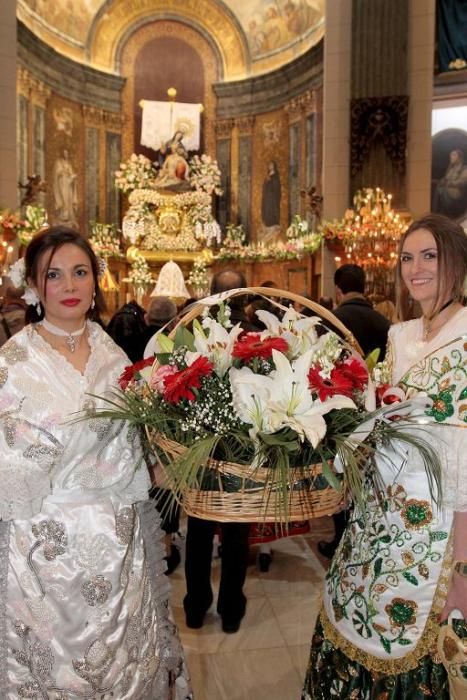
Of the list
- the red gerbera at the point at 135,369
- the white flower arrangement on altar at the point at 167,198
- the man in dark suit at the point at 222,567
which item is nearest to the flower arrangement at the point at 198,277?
the white flower arrangement on altar at the point at 167,198

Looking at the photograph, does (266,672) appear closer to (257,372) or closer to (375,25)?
(257,372)

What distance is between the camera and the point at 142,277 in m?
14.6

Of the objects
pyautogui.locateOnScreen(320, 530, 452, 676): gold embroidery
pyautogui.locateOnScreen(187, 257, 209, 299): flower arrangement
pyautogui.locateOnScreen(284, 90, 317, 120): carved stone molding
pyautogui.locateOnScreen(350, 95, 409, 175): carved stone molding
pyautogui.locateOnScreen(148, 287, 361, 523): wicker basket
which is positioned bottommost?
pyautogui.locateOnScreen(320, 530, 452, 676): gold embroidery

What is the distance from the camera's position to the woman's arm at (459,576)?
1583 mm

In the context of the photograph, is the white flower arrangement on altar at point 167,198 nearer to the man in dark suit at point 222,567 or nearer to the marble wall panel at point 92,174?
the marble wall panel at point 92,174

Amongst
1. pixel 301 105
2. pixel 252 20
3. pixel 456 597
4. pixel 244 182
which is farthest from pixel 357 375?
pixel 252 20

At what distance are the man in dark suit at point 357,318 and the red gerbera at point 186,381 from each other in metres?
2.56

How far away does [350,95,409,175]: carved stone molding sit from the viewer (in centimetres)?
1052

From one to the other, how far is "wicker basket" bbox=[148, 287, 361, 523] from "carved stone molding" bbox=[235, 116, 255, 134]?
50.8 feet

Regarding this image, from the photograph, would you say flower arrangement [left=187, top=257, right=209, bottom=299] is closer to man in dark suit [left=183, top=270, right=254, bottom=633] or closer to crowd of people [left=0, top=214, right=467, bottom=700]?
man in dark suit [left=183, top=270, right=254, bottom=633]

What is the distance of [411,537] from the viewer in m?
1.66

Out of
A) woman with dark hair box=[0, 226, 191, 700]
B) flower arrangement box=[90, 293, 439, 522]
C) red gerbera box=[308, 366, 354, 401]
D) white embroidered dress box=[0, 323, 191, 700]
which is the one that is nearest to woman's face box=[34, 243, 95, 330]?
woman with dark hair box=[0, 226, 191, 700]

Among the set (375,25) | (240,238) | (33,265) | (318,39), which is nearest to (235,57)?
(318,39)

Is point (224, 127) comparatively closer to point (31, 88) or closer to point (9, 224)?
point (31, 88)
